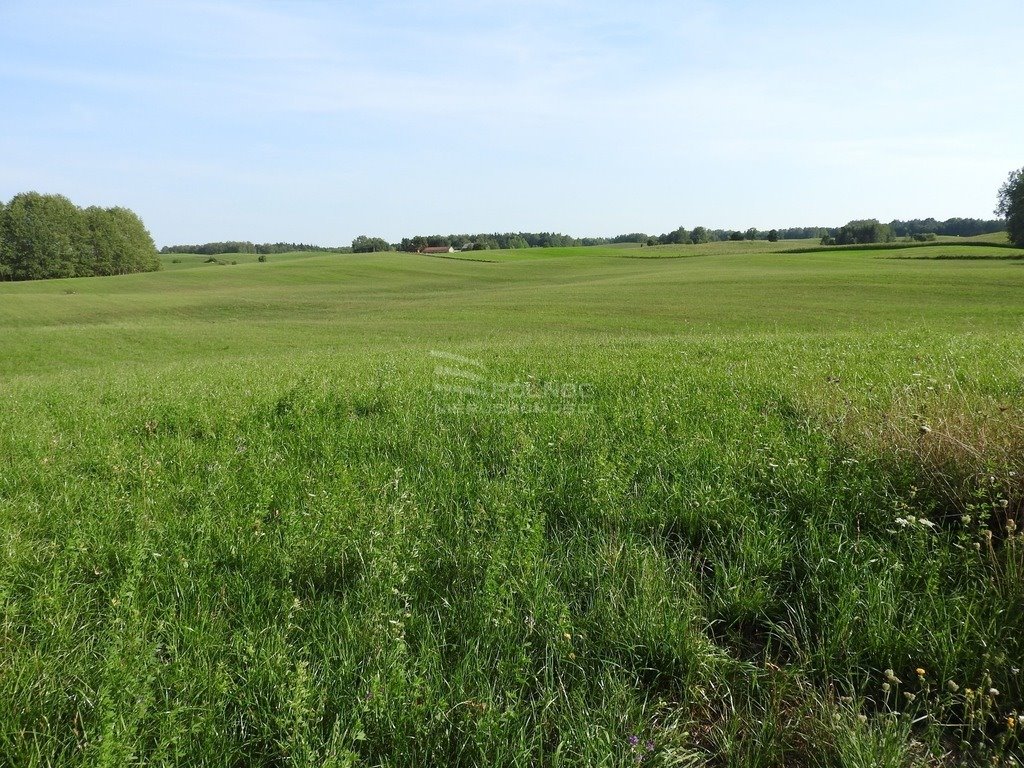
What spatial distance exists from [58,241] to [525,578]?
110608mm

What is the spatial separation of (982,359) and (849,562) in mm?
7579

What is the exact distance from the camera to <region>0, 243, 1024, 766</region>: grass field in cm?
254

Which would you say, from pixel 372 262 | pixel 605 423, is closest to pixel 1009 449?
pixel 605 423

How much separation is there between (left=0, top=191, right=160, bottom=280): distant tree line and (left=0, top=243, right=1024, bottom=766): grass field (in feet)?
→ 338

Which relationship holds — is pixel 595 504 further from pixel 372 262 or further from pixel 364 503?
pixel 372 262

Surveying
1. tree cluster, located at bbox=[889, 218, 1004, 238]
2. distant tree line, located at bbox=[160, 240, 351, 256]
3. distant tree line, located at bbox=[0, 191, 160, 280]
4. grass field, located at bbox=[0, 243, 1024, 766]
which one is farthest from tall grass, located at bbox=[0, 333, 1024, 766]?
distant tree line, located at bbox=[160, 240, 351, 256]

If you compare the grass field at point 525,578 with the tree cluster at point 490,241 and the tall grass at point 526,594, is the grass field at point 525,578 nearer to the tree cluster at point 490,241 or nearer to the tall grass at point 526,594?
the tall grass at point 526,594

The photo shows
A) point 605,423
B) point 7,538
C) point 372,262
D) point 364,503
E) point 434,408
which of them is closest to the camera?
point 7,538

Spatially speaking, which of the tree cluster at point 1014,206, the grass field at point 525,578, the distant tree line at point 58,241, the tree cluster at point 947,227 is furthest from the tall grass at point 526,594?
the tree cluster at point 947,227

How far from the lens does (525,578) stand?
3359 mm

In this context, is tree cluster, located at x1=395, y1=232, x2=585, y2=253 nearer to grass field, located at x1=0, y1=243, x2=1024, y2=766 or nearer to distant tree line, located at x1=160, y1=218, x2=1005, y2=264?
distant tree line, located at x1=160, y1=218, x2=1005, y2=264

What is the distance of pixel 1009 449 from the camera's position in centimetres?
421

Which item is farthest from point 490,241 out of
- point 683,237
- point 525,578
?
point 525,578

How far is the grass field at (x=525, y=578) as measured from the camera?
2535 millimetres
